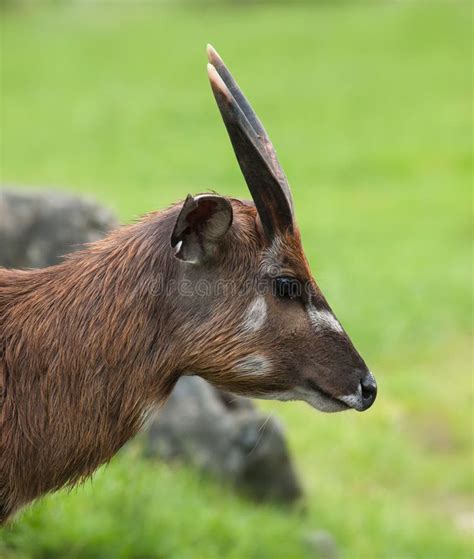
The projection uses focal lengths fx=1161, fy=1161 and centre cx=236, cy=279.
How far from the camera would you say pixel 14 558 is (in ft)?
21.6

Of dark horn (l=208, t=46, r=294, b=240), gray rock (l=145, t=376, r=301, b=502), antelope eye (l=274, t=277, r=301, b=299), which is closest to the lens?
dark horn (l=208, t=46, r=294, b=240)

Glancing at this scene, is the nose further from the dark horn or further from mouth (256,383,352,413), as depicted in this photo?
the dark horn

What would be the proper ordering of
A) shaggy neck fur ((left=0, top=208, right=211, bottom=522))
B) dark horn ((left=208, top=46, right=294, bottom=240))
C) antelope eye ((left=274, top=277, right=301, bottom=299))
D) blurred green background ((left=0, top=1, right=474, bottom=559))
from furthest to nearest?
1. blurred green background ((left=0, top=1, right=474, bottom=559))
2. antelope eye ((left=274, top=277, right=301, bottom=299))
3. shaggy neck fur ((left=0, top=208, right=211, bottom=522))
4. dark horn ((left=208, top=46, right=294, bottom=240))

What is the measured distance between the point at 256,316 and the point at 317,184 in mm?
18375

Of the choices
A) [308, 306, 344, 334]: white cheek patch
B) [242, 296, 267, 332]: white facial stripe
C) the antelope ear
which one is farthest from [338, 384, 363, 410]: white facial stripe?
the antelope ear

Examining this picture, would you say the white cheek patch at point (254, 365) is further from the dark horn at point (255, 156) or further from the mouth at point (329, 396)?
the dark horn at point (255, 156)

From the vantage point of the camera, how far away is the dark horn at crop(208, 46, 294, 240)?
4.76 m

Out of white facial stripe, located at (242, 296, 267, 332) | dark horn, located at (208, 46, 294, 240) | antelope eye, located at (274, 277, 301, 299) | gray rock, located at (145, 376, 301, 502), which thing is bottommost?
gray rock, located at (145, 376, 301, 502)

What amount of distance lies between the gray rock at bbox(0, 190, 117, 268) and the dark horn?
4051mm

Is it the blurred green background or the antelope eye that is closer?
the antelope eye

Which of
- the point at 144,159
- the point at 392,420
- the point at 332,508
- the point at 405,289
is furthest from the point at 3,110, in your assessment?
the point at 332,508

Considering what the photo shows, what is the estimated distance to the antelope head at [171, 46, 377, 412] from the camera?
5148 millimetres

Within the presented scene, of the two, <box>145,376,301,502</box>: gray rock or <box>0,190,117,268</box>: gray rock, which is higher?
<box>0,190,117,268</box>: gray rock

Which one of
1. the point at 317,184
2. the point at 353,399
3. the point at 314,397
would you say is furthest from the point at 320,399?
the point at 317,184
